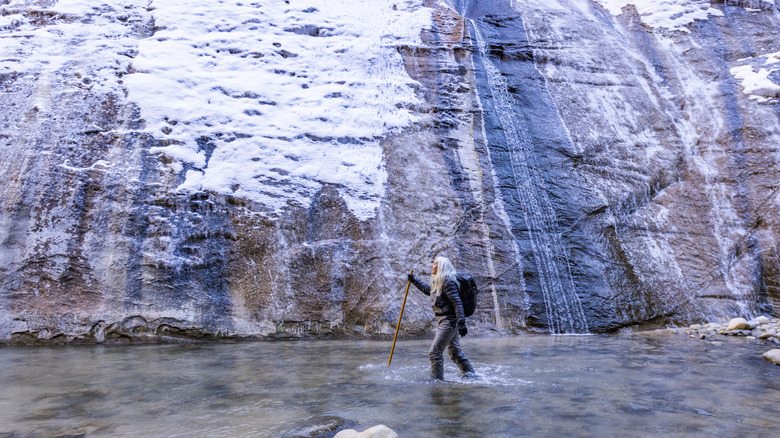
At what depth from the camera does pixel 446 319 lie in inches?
219

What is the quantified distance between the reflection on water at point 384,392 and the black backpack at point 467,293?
78 centimetres

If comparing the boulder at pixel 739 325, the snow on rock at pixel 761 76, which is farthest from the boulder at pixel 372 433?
the snow on rock at pixel 761 76

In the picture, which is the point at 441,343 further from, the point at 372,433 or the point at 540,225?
the point at 540,225

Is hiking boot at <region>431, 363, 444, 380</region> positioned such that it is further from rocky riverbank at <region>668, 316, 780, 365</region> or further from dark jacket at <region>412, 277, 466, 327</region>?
rocky riverbank at <region>668, 316, 780, 365</region>

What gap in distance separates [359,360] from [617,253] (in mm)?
6225

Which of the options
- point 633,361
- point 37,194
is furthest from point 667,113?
point 37,194

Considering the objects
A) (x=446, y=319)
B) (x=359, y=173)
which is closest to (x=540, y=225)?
(x=359, y=173)

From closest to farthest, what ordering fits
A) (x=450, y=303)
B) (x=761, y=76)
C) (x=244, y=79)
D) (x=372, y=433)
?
(x=372, y=433), (x=450, y=303), (x=244, y=79), (x=761, y=76)

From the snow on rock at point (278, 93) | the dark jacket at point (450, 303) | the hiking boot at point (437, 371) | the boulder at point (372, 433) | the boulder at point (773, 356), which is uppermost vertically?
the snow on rock at point (278, 93)

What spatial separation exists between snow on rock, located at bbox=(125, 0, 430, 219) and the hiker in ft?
14.5

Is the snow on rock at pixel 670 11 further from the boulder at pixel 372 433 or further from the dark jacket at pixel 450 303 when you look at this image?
the boulder at pixel 372 433

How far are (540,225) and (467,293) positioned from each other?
527cm

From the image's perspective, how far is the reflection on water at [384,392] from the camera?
3775 mm

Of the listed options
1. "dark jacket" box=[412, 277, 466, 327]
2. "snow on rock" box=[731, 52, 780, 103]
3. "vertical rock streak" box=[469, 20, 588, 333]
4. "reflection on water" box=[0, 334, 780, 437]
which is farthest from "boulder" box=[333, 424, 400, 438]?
"snow on rock" box=[731, 52, 780, 103]
